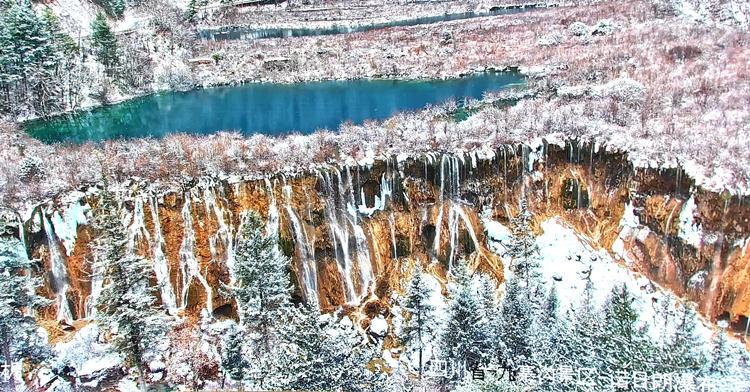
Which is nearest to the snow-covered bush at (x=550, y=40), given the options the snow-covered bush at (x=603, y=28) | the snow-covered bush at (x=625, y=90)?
the snow-covered bush at (x=603, y=28)

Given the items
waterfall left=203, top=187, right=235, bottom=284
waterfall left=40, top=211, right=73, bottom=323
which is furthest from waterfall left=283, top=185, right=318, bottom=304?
waterfall left=40, top=211, right=73, bottom=323

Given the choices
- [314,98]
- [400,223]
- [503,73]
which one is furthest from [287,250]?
[503,73]

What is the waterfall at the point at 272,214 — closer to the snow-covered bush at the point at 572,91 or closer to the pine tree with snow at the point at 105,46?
the snow-covered bush at the point at 572,91

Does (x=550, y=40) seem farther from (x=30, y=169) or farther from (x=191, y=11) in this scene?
(x=30, y=169)

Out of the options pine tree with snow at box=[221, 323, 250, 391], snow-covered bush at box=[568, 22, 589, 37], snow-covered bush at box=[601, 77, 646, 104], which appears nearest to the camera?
pine tree with snow at box=[221, 323, 250, 391]

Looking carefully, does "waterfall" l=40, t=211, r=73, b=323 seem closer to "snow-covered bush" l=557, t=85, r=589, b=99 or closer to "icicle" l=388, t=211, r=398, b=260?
"icicle" l=388, t=211, r=398, b=260

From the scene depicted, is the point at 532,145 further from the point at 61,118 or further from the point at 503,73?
the point at 61,118

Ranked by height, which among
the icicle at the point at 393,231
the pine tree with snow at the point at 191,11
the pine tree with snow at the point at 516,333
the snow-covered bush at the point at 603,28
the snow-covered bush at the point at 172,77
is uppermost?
the pine tree with snow at the point at 191,11
